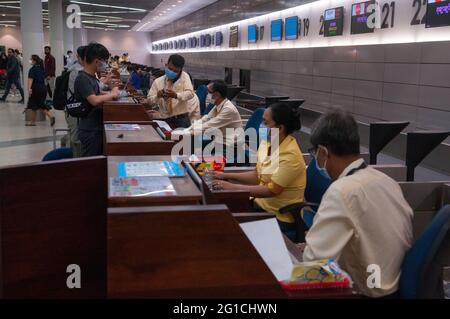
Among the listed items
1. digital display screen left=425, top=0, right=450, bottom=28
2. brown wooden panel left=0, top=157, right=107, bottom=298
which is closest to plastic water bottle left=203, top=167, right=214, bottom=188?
brown wooden panel left=0, top=157, right=107, bottom=298

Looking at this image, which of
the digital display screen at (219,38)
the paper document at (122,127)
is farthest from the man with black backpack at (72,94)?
the digital display screen at (219,38)

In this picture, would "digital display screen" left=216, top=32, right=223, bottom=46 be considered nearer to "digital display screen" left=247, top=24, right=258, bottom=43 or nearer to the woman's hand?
"digital display screen" left=247, top=24, right=258, bottom=43

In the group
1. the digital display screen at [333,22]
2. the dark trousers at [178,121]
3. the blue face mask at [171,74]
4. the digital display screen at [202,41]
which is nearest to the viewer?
the blue face mask at [171,74]

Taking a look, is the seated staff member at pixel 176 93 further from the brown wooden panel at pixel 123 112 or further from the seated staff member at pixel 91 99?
the seated staff member at pixel 91 99

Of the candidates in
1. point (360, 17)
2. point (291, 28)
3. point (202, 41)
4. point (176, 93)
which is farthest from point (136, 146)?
point (202, 41)

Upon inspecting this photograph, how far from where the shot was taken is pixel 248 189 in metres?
3.20

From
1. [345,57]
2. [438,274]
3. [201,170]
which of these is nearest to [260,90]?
[345,57]

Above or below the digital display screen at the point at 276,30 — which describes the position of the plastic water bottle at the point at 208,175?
below

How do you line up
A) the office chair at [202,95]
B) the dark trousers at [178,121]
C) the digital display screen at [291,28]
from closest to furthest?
the dark trousers at [178,121] → the office chair at [202,95] → the digital display screen at [291,28]

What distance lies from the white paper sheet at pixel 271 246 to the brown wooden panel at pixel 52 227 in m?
0.55

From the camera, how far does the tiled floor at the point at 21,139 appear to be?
7.47 metres

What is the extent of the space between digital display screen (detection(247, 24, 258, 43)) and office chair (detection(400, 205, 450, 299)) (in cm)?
1252

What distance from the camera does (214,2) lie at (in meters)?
18.9

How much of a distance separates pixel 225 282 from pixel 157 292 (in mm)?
190
